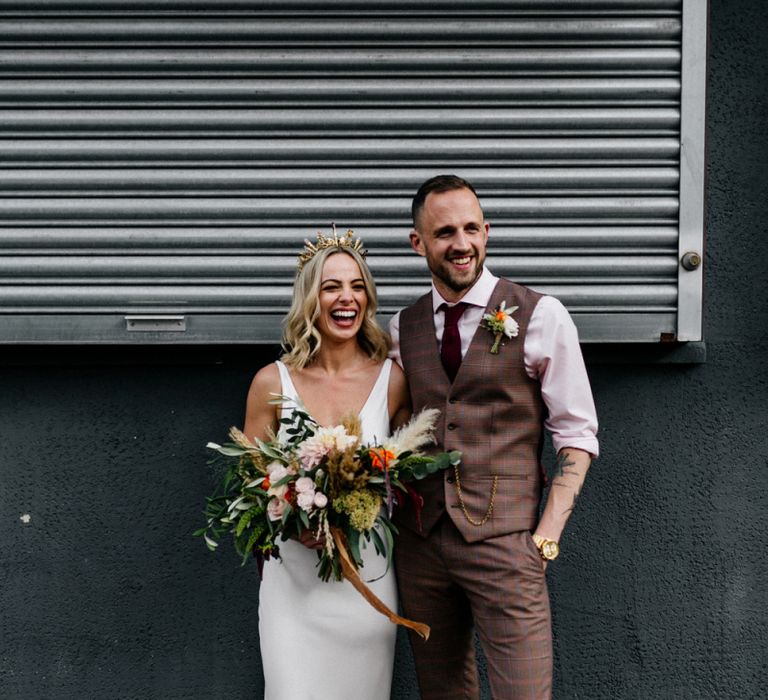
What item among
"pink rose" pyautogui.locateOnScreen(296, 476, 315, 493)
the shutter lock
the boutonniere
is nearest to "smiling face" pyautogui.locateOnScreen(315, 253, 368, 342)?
the boutonniere

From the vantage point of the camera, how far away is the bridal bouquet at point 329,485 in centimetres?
253

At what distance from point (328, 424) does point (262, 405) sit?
27cm

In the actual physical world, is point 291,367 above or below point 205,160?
below

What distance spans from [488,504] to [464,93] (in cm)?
187

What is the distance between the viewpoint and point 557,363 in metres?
2.73

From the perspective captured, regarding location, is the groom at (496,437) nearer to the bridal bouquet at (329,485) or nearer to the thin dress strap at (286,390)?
the bridal bouquet at (329,485)

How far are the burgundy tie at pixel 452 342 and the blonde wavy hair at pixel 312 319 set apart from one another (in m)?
0.35

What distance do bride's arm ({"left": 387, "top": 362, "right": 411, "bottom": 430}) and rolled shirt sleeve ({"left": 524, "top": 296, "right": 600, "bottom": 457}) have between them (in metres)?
0.52

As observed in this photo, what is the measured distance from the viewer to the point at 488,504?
8.95 feet

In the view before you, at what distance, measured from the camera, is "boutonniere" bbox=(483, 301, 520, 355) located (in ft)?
8.96

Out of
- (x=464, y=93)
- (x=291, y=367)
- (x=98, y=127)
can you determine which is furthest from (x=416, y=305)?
(x=98, y=127)

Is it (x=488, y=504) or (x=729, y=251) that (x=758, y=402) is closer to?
(x=729, y=251)

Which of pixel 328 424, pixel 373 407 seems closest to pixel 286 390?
pixel 328 424

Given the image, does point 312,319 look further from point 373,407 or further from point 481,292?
point 481,292
